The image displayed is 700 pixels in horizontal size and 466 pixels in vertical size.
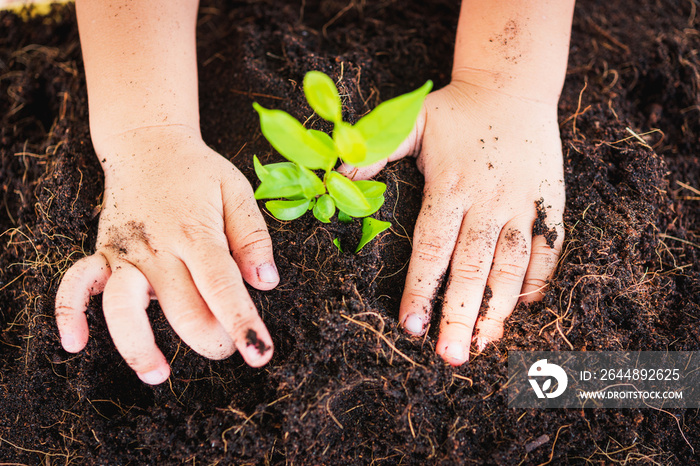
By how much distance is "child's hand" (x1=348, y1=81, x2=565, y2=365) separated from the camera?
117cm

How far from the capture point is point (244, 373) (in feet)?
3.80

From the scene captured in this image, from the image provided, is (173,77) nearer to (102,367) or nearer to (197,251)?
(197,251)

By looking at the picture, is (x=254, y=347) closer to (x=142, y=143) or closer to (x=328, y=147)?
(x=328, y=147)

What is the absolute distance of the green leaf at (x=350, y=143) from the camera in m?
0.80

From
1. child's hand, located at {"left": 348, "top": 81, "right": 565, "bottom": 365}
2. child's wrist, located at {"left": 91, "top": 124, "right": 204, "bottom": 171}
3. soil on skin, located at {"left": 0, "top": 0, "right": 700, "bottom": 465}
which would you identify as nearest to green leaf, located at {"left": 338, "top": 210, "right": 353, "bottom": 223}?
soil on skin, located at {"left": 0, "top": 0, "right": 700, "bottom": 465}

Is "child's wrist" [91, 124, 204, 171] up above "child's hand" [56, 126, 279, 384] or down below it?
above

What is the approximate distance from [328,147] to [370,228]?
0.29 m

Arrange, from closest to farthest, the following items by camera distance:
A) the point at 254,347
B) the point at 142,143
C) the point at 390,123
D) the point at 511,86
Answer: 1. the point at 390,123
2. the point at 254,347
3. the point at 142,143
4. the point at 511,86

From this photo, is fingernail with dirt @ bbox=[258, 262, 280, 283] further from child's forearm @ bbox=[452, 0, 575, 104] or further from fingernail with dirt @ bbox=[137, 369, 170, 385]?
child's forearm @ bbox=[452, 0, 575, 104]

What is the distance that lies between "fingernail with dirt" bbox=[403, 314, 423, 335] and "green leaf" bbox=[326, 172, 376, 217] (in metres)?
0.32

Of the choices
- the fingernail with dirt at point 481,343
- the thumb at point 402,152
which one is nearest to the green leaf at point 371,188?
the thumb at point 402,152

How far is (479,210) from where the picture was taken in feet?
4.00

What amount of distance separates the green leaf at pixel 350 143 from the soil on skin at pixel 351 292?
326mm

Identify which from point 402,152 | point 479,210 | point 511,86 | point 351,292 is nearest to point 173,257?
point 351,292
